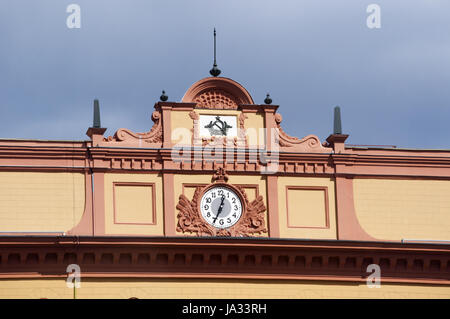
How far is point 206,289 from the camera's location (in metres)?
50.0

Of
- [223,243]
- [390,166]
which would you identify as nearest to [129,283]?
[223,243]

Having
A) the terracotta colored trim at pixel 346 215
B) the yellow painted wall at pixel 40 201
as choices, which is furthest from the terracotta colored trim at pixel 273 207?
the yellow painted wall at pixel 40 201

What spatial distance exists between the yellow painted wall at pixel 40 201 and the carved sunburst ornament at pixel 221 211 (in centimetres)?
334

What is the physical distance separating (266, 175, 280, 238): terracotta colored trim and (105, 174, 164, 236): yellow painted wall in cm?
342

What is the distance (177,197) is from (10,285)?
601cm

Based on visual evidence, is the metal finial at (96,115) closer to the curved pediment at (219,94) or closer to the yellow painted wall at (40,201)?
the yellow painted wall at (40,201)

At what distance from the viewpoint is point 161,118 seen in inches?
2045

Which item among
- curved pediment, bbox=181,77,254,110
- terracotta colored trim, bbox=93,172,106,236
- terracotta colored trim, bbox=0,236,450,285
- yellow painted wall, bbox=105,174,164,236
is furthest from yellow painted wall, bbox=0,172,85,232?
curved pediment, bbox=181,77,254,110

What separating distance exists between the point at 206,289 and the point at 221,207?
2887 millimetres

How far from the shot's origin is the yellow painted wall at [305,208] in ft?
169

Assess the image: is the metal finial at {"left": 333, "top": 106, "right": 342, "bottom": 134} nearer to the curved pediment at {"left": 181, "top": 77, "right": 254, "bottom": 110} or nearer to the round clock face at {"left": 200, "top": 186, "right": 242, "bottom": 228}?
the curved pediment at {"left": 181, "top": 77, "right": 254, "bottom": 110}

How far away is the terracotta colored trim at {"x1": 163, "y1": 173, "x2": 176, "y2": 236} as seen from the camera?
5068cm

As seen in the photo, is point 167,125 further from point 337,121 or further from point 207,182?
point 337,121
